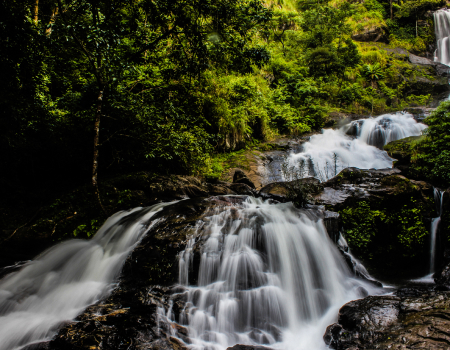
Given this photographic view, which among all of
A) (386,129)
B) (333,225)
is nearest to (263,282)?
(333,225)

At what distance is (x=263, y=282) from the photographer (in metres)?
4.47

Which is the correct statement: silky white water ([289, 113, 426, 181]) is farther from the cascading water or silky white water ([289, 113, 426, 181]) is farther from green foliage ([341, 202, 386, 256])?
the cascading water

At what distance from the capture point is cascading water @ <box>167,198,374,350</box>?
3746 millimetres

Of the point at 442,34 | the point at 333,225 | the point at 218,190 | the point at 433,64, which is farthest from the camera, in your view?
the point at 442,34

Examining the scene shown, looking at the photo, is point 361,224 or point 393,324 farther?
point 361,224

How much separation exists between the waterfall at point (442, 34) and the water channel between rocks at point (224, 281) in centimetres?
3311

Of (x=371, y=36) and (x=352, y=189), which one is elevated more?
(x=371, y=36)

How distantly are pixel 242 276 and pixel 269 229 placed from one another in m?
1.37

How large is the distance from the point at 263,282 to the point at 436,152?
6.97 m

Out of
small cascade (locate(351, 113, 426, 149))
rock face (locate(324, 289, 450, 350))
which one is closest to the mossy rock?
small cascade (locate(351, 113, 426, 149))

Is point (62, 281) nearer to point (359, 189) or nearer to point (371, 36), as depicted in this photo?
point (359, 189)

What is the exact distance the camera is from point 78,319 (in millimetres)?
3441

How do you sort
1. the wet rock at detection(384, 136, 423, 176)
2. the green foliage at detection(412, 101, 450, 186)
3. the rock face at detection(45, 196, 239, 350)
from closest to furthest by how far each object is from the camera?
the rock face at detection(45, 196, 239, 350)
the green foliage at detection(412, 101, 450, 186)
the wet rock at detection(384, 136, 423, 176)

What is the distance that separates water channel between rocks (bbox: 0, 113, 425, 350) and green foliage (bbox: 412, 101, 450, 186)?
13.6 feet
